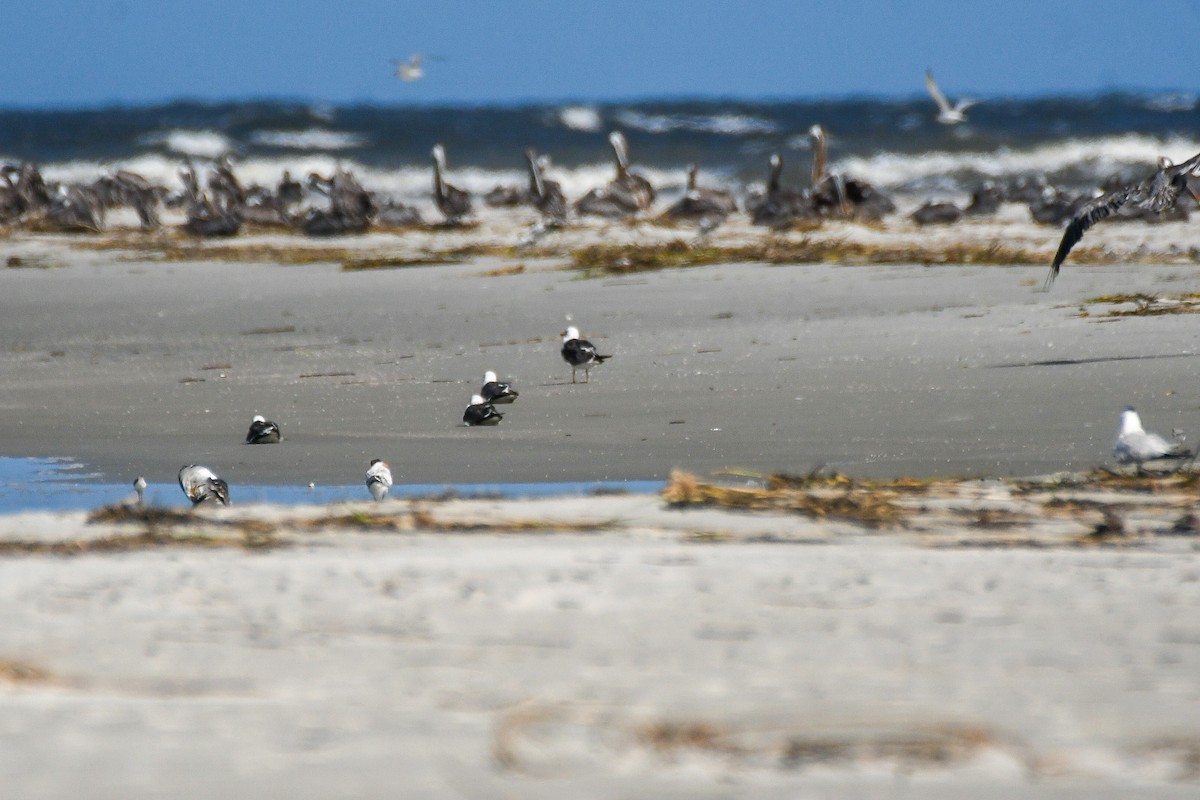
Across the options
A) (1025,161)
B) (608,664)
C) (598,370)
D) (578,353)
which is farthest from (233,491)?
(1025,161)

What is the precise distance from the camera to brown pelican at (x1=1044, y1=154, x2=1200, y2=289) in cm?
837

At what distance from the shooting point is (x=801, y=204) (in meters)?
19.3

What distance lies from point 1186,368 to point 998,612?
505cm

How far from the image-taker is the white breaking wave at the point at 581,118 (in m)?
53.8

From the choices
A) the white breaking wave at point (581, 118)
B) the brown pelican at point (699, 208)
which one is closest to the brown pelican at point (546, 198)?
the brown pelican at point (699, 208)

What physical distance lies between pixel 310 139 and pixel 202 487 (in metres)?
42.5

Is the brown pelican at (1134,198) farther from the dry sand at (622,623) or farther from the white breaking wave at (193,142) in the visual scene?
the white breaking wave at (193,142)

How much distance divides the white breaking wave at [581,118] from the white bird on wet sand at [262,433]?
46.2 meters

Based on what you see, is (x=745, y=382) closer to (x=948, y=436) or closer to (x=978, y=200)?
(x=948, y=436)

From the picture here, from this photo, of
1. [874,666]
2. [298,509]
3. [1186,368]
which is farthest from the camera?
[1186,368]

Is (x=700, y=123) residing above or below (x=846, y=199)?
above

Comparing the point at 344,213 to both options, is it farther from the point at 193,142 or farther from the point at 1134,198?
the point at 193,142

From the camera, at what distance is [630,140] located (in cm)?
4684

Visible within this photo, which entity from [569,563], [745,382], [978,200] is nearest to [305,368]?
[745,382]
